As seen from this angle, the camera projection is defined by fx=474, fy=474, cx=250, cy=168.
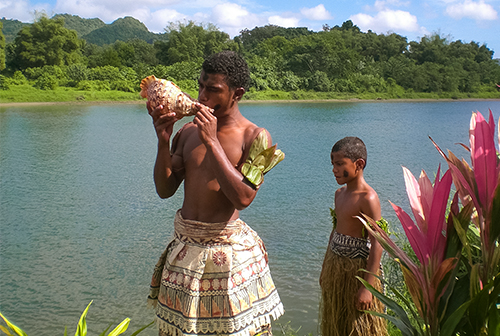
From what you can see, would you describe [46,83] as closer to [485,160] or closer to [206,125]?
[206,125]

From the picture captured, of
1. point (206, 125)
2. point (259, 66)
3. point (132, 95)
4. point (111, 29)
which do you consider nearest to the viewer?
point (206, 125)

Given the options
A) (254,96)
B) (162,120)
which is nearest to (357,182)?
(162,120)

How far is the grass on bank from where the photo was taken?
2634 cm

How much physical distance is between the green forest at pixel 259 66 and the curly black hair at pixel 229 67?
26.8 m

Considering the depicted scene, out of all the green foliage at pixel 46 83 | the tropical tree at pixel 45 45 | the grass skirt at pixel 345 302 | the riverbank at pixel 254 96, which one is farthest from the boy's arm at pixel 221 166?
the tropical tree at pixel 45 45

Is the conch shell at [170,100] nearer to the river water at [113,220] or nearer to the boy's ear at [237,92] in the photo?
the boy's ear at [237,92]

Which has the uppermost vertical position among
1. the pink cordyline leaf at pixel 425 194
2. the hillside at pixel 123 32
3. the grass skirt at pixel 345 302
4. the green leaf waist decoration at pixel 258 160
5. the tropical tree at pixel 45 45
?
the hillside at pixel 123 32

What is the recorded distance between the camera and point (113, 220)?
19.9ft

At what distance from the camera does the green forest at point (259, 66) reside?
3112 cm

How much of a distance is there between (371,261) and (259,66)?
131 feet

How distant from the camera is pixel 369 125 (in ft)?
58.1

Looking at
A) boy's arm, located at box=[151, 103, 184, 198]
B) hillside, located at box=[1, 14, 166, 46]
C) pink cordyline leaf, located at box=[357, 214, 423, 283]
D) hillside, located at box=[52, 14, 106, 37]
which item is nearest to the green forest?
boy's arm, located at box=[151, 103, 184, 198]

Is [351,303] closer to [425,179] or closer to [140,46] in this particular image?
[425,179]

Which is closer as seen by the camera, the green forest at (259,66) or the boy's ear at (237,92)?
the boy's ear at (237,92)
